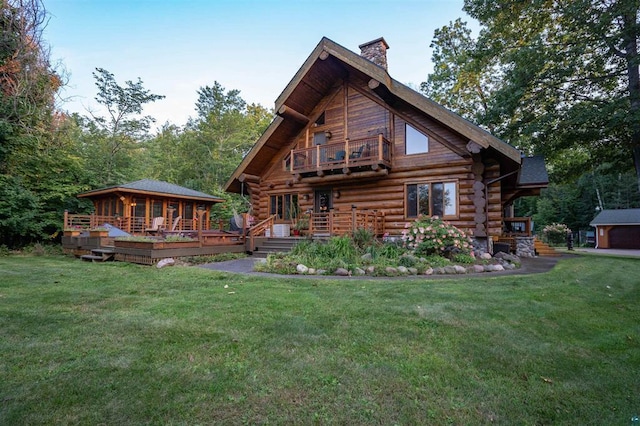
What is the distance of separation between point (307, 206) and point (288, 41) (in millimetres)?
8527

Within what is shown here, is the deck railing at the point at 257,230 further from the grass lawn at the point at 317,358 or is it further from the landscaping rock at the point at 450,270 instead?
the landscaping rock at the point at 450,270

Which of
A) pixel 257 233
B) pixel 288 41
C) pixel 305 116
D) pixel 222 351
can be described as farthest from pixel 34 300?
pixel 288 41

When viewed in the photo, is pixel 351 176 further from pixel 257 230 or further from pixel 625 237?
pixel 625 237

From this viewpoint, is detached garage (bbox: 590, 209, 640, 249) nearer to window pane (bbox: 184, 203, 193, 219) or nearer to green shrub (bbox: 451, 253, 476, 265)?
green shrub (bbox: 451, 253, 476, 265)

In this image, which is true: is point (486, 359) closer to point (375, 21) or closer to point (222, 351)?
point (222, 351)

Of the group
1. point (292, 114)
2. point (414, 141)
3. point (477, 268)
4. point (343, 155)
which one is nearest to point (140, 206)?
point (292, 114)

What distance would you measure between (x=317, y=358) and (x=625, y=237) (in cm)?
3608

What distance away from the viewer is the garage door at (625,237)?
26.6 metres

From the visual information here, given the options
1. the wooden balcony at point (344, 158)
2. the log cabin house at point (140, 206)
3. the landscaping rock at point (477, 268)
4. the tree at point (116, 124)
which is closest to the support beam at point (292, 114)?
the wooden balcony at point (344, 158)

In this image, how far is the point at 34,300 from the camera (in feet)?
15.2

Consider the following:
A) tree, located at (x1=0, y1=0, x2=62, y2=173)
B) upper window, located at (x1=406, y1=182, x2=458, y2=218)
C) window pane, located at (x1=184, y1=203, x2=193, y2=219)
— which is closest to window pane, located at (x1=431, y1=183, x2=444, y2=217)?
upper window, located at (x1=406, y1=182, x2=458, y2=218)

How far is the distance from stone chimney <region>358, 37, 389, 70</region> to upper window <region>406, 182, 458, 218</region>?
18.9ft

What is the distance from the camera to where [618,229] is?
2739cm

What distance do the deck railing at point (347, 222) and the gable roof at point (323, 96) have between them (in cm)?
416
